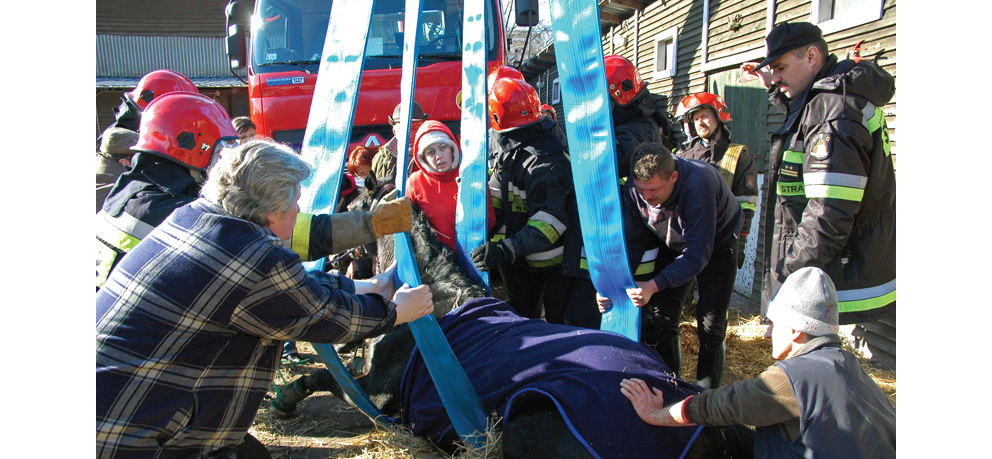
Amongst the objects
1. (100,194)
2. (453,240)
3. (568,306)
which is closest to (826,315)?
(568,306)

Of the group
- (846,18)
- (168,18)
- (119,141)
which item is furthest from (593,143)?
(168,18)

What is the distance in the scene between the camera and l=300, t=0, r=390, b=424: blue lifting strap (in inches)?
97.3

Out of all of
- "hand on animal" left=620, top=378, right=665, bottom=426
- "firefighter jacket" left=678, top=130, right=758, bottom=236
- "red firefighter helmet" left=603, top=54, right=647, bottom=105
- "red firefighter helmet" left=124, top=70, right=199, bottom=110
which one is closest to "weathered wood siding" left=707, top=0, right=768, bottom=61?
"firefighter jacket" left=678, top=130, right=758, bottom=236

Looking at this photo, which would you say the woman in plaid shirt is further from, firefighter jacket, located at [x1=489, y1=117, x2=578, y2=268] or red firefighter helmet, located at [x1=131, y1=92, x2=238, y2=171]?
firefighter jacket, located at [x1=489, y1=117, x2=578, y2=268]

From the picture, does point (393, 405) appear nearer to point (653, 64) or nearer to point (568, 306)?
point (568, 306)

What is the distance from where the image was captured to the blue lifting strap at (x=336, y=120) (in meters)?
2.47

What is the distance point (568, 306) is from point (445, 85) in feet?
11.6

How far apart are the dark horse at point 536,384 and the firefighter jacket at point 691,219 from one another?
70 centimetres

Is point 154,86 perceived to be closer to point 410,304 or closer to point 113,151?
point 113,151

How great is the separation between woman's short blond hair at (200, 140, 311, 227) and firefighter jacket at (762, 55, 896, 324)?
217 centimetres

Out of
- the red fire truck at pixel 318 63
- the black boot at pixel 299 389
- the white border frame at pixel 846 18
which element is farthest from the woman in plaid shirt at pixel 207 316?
the white border frame at pixel 846 18

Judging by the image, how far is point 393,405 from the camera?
2.59 m

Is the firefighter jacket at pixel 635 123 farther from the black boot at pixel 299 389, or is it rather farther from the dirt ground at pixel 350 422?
the black boot at pixel 299 389

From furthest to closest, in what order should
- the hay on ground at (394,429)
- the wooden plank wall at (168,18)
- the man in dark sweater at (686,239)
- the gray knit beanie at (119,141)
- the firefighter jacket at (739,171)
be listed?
the wooden plank wall at (168,18) → the firefighter jacket at (739,171) → the gray knit beanie at (119,141) → the man in dark sweater at (686,239) → the hay on ground at (394,429)
